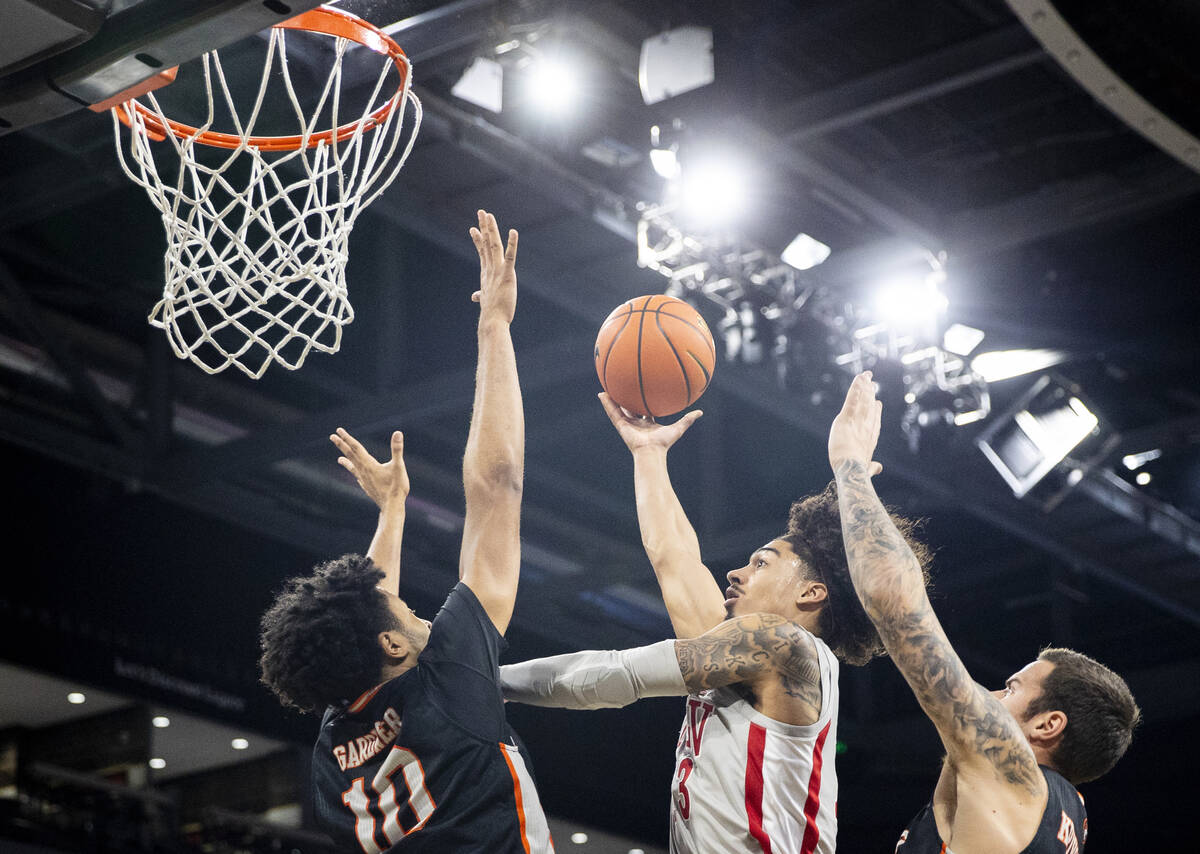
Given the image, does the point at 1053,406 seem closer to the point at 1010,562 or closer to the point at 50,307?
the point at 1010,562

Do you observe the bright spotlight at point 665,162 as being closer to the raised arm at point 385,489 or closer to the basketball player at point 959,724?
the raised arm at point 385,489

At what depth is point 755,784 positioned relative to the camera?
2.94m

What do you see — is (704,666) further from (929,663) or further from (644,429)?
(644,429)

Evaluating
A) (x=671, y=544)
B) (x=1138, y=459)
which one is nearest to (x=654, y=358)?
(x=671, y=544)

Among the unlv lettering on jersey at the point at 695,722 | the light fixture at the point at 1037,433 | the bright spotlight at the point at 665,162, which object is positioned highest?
the bright spotlight at the point at 665,162

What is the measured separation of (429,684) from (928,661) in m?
0.97

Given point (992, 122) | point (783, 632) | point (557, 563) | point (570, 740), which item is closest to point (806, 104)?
point (992, 122)

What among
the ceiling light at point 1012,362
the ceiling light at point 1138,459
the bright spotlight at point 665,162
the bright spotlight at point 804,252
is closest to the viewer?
the bright spotlight at point 665,162

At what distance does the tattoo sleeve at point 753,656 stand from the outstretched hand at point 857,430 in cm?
36

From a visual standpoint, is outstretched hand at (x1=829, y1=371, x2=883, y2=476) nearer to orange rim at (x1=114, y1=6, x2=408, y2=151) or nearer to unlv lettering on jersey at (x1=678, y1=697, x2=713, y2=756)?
unlv lettering on jersey at (x1=678, y1=697, x2=713, y2=756)

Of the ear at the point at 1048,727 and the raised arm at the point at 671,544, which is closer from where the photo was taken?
the ear at the point at 1048,727

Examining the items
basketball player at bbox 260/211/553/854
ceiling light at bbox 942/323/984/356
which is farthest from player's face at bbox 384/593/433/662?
ceiling light at bbox 942/323/984/356

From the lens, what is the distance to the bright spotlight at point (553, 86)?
6.16 m

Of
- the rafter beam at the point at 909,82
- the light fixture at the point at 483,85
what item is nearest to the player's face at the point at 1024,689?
the light fixture at the point at 483,85
